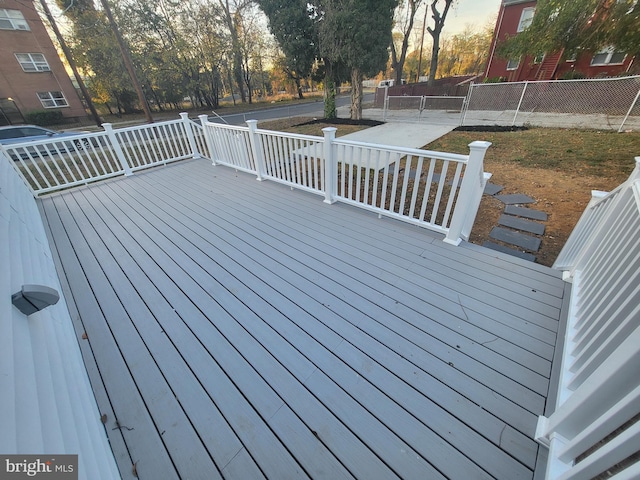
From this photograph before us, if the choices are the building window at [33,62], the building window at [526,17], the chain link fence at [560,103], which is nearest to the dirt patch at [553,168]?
the chain link fence at [560,103]

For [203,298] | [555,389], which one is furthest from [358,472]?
[203,298]

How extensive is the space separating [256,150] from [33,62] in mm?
16659

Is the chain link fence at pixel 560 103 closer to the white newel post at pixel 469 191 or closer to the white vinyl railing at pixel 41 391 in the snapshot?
the white newel post at pixel 469 191

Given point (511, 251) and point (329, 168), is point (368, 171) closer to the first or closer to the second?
point (329, 168)

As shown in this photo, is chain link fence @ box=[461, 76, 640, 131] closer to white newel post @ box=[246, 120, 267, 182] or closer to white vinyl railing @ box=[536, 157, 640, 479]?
white newel post @ box=[246, 120, 267, 182]

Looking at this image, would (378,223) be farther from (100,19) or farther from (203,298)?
(100,19)

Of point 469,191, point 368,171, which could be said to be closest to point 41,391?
point 368,171

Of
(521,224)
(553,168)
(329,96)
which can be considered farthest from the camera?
(329,96)

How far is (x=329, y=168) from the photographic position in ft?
10.1

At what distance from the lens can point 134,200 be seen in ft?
11.9

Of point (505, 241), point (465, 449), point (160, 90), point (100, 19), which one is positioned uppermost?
point (100, 19)

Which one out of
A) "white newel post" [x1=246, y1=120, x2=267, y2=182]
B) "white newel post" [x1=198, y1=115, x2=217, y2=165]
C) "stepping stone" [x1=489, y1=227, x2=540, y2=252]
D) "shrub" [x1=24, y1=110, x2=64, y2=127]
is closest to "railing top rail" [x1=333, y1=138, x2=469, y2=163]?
"stepping stone" [x1=489, y1=227, x2=540, y2=252]

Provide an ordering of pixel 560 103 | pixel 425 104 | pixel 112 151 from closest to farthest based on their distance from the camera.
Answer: pixel 112 151 → pixel 560 103 → pixel 425 104

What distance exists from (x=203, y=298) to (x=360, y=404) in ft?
4.47
